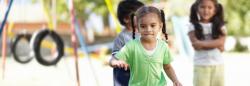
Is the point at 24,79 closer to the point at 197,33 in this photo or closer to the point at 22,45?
the point at 197,33

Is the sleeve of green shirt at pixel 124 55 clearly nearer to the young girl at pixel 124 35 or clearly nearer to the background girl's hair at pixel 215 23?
the young girl at pixel 124 35

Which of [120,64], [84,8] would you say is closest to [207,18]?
[120,64]

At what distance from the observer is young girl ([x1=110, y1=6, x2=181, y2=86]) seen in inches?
163

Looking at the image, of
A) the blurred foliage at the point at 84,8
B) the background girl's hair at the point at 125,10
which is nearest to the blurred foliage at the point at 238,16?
the blurred foliage at the point at 84,8

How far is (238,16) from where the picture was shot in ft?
79.4

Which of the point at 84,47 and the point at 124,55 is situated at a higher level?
the point at 124,55

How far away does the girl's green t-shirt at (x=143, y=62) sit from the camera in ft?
13.7

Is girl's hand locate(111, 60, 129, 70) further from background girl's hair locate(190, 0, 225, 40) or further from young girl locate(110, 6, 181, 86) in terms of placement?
background girl's hair locate(190, 0, 225, 40)

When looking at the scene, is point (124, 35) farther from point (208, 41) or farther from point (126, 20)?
point (208, 41)

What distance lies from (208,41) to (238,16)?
60.8 feet

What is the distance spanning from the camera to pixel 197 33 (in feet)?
20.0

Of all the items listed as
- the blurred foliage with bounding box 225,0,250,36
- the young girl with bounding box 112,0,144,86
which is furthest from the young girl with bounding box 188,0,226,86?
the blurred foliage with bounding box 225,0,250,36

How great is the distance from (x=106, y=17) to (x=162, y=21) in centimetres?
2606

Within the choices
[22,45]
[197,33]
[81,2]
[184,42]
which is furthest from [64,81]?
[81,2]
